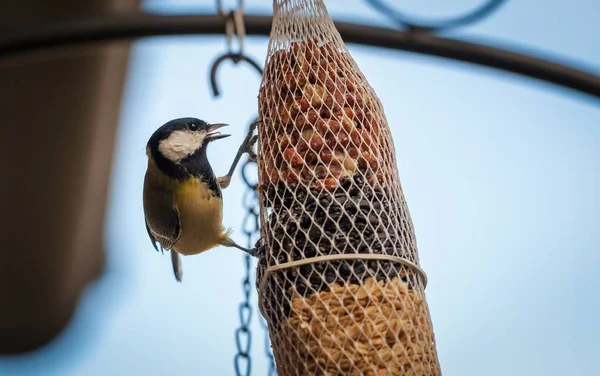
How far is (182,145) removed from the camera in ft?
8.57

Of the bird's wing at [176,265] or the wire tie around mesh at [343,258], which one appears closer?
the wire tie around mesh at [343,258]

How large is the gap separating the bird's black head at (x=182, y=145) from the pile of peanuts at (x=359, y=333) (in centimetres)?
84

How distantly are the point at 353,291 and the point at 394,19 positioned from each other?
0.70 meters

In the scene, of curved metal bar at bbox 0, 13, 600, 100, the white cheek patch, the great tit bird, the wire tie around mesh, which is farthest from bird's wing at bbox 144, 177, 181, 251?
the wire tie around mesh

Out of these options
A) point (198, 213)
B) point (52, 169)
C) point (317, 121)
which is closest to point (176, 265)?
point (198, 213)

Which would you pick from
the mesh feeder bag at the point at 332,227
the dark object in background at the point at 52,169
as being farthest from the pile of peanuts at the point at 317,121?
the dark object in background at the point at 52,169

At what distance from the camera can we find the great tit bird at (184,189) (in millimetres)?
2588

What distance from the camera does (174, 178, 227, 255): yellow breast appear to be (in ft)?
8.75

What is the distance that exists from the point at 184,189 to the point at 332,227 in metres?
0.89

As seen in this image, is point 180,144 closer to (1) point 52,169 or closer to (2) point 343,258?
(1) point 52,169

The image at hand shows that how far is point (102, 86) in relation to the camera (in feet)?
8.59

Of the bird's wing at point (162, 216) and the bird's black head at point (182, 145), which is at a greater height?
the bird's black head at point (182, 145)

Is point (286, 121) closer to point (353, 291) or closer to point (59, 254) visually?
point (353, 291)

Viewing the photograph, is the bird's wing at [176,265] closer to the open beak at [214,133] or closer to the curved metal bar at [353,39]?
the open beak at [214,133]
